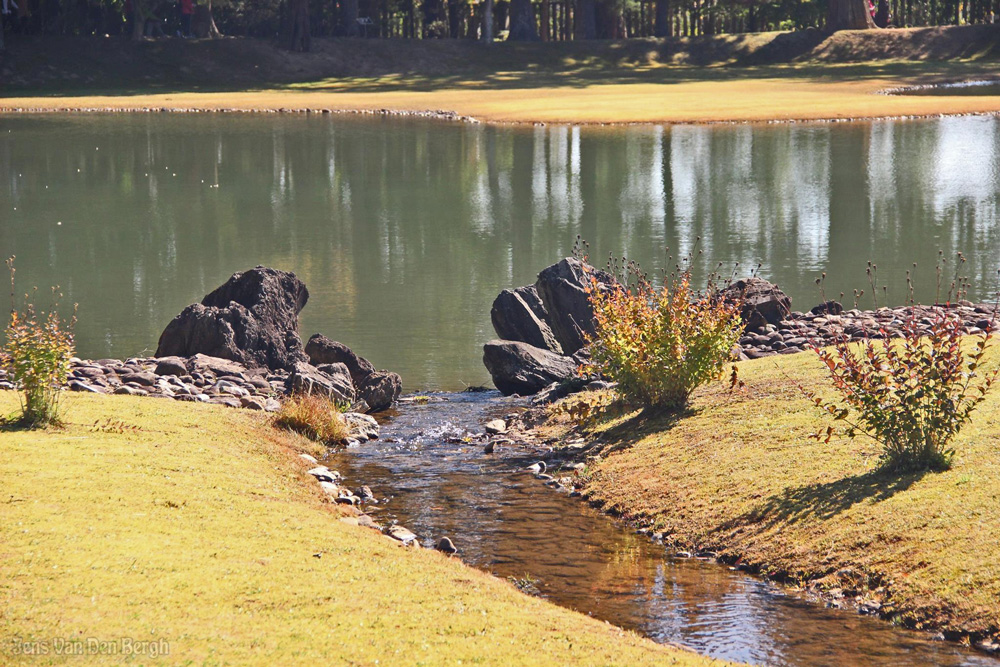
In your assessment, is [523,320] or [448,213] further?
[448,213]

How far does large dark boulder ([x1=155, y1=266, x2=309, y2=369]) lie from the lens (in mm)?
21719

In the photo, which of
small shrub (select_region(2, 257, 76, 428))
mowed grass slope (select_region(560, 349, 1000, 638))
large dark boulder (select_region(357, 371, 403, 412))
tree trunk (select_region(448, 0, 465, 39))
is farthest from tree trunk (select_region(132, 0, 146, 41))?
mowed grass slope (select_region(560, 349, 1000, 638))

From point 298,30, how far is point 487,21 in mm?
15180

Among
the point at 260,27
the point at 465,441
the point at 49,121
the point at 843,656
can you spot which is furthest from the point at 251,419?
the point at 260,27

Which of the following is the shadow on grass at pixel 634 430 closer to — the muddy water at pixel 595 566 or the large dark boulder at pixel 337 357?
the muddy water at pixel 595 566

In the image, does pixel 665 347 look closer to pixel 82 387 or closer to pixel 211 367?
pixel 211 367

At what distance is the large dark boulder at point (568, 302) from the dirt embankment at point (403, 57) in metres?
68.5

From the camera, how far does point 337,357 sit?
21.8 m

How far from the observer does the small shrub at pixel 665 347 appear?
16.5 m

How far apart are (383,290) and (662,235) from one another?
9908 mm

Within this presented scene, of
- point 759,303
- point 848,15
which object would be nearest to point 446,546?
point 759,303

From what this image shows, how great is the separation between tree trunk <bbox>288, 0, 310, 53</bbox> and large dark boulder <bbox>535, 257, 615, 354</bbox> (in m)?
78.5

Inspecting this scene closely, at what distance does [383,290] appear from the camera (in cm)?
3027

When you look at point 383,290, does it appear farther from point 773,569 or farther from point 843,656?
point 843,656
